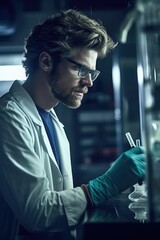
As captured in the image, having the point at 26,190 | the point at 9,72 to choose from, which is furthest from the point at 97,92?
the point at 26,190

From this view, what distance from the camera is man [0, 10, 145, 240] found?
5.85 feet

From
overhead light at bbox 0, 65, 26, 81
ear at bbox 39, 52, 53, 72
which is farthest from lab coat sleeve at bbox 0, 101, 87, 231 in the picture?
overhead light at bbox 0, 65, 26, 81

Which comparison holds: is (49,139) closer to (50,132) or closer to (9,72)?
(50,132)

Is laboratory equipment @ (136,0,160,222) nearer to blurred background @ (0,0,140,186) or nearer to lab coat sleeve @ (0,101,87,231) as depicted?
lab coat sleeve @ (0,101,87,231)

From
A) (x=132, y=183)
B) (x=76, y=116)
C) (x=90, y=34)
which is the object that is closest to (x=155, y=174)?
(x=132, y=183)

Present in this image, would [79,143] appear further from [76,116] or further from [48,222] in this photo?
[48,222]

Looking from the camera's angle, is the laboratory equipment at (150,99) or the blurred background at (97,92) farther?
the blurred background at (97,92)

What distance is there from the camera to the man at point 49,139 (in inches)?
70.2

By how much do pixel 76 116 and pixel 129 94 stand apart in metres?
0.76

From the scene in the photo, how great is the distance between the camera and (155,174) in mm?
1226

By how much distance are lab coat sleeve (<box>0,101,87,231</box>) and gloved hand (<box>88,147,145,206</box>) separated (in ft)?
0.27

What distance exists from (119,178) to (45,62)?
0.75 meters

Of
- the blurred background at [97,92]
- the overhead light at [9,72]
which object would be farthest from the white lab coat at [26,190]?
the blurred background at [97,92]

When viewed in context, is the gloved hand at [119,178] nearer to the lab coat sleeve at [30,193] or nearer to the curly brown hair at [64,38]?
the lab coat sleeve at [30,193]
